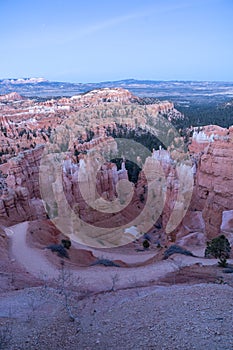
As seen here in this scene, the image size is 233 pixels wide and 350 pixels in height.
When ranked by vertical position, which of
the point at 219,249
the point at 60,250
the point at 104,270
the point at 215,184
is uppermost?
the point at 215,184

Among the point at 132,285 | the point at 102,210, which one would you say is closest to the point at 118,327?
the point at 132,285

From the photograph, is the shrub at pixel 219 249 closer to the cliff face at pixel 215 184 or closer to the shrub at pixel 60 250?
the cliff face at pixel 215 184

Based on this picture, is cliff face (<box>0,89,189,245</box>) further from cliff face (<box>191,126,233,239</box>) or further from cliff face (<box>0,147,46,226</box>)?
cliff face (<box>191,126,233,239</box>)

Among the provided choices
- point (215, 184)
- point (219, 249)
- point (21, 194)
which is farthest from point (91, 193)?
point (219, 249)

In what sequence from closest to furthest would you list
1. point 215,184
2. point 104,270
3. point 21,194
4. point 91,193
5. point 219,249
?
point 104,270 → point 219,249 → point 21,194 → point 215,184 → point 91,193

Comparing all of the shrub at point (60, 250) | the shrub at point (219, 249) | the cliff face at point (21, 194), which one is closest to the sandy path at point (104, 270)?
the shrub at point (219, 249)

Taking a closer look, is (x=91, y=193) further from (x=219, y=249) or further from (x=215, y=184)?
(x=219, y=249)

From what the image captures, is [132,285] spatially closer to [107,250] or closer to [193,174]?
[107,250]


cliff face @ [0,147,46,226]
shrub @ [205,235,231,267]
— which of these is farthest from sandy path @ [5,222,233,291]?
cliff face @ [0,147,46,226]

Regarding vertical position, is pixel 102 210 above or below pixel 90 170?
below
